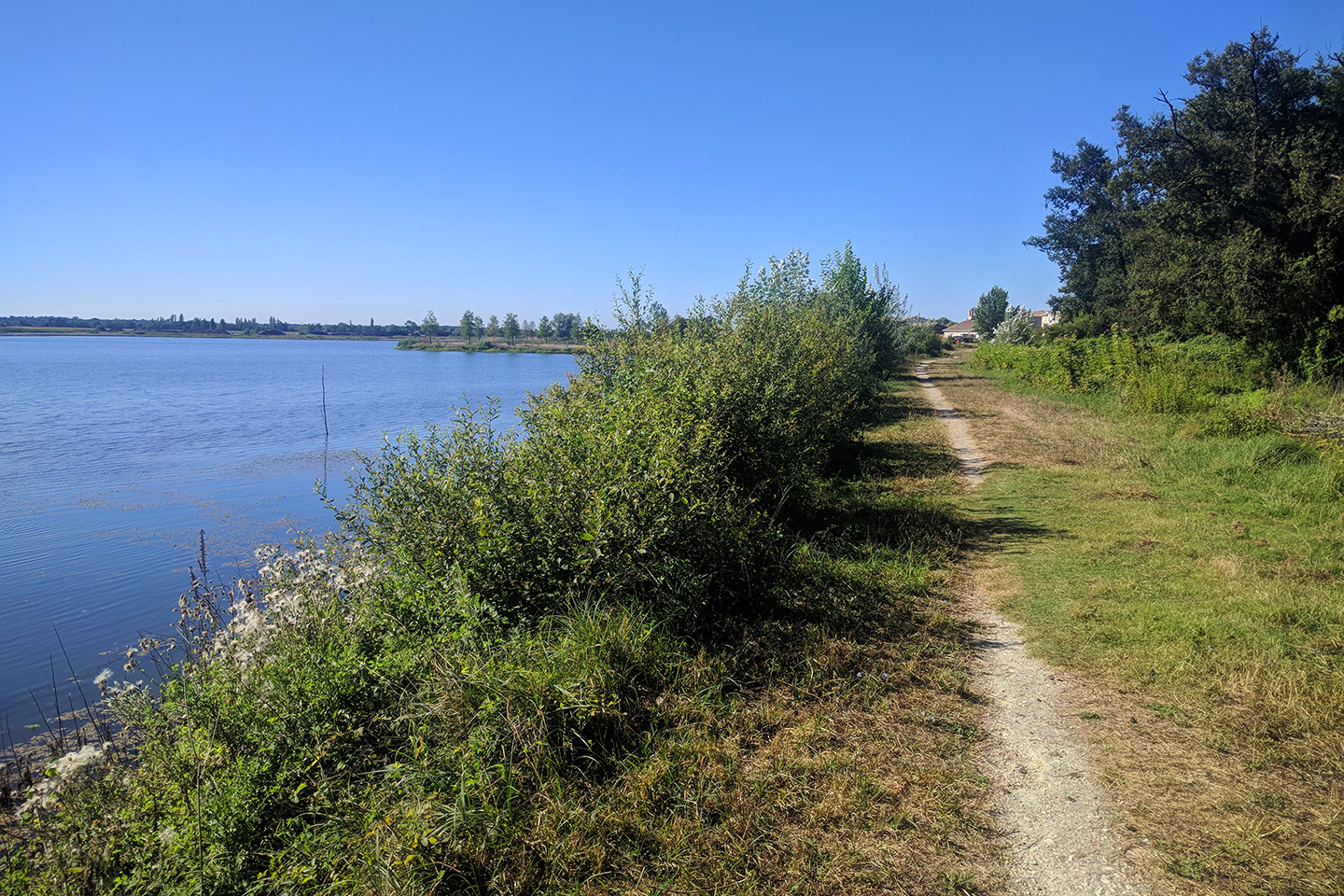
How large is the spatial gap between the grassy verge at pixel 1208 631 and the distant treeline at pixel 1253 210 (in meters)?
6.88

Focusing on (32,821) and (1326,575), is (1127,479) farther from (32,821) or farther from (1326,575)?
(32,821)

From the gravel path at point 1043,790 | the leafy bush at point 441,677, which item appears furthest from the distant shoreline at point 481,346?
the gravel path at point 1043,790

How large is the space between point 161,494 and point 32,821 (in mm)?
13779

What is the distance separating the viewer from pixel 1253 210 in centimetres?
1720

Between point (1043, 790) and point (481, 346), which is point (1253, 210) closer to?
point (1043, 790)

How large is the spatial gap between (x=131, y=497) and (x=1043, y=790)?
60.3ft

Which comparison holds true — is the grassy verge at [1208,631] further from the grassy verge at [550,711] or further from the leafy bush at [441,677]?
the leafy bush at [441,677]

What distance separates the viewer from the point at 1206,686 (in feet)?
15.6

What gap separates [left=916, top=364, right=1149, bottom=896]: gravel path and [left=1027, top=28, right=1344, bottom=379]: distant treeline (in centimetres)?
1669

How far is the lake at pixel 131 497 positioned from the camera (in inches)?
336

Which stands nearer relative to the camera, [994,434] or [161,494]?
[161,494]

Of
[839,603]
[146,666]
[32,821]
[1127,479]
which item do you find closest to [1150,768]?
[839,603]

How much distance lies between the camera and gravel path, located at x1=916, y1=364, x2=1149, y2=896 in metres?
3.18

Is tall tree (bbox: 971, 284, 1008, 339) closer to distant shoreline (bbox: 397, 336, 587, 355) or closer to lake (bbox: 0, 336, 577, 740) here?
distant shoreline (bbox: 397, 336, 587, 355)
